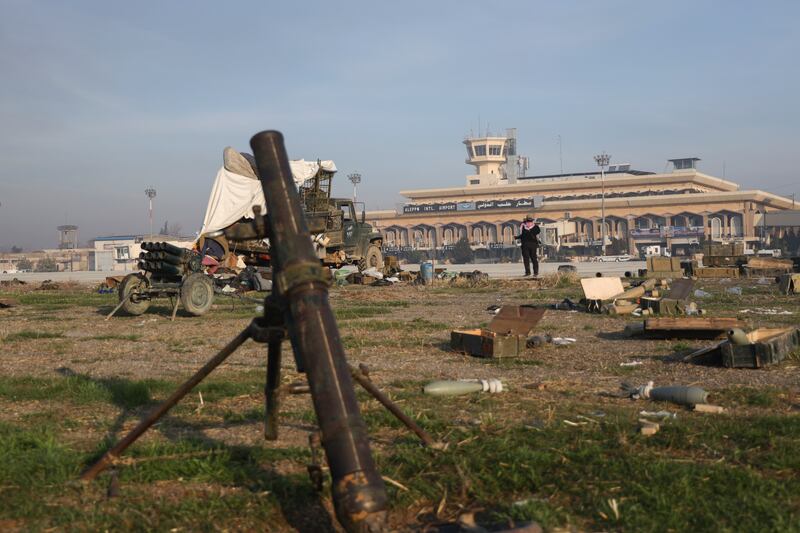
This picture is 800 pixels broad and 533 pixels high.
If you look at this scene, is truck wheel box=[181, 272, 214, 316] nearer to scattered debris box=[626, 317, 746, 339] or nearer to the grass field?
the grass field

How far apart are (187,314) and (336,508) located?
1138 centimetres

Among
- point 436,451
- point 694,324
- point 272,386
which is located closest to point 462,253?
point 694,324

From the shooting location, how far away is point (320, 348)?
3490 millimetres

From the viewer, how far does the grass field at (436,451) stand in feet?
12.1

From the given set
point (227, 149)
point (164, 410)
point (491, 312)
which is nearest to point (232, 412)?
point (164, 410)

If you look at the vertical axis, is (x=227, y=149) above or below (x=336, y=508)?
above

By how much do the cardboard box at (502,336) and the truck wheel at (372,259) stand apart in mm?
18945

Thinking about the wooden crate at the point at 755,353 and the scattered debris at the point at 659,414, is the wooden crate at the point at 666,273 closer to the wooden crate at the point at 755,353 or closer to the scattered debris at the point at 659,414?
the wooden crate at the point at 755,353

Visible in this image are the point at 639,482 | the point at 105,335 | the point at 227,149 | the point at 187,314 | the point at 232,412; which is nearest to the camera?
the point at 639,482

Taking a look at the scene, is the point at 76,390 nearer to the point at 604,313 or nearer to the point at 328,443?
the point at 328,443

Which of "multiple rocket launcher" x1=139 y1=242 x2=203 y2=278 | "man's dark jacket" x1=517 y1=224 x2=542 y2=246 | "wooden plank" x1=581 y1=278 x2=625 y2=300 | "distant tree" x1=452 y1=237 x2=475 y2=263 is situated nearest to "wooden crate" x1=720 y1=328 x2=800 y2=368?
"wooden plank" x1=581 y1=278 x2=625 y2=300

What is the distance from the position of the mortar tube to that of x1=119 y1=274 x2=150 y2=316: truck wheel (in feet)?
35.4

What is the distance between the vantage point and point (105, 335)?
11.2 m

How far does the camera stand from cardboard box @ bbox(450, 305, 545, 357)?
834 cm
